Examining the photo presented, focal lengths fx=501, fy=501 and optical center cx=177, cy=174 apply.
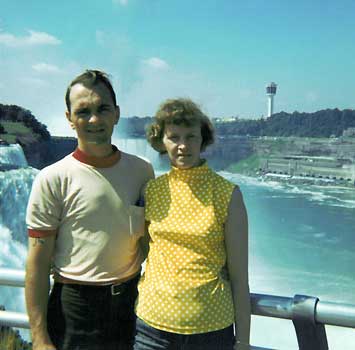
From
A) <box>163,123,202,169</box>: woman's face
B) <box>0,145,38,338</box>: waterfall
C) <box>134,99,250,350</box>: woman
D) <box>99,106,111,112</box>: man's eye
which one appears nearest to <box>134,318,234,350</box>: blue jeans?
<box>134,99,250,350</box>: woman

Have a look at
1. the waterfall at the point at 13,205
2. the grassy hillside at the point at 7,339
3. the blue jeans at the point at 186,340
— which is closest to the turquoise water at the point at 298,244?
the waterfall at the point at 13,205

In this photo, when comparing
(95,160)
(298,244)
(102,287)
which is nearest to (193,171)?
(95,160)

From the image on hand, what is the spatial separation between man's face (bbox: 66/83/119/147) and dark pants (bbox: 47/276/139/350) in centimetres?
32

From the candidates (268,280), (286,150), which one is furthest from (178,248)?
(286,150)

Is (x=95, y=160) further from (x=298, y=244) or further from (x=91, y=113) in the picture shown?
(x=298, y=244)

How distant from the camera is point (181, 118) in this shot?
3.34ft

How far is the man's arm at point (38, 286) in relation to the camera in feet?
3.44

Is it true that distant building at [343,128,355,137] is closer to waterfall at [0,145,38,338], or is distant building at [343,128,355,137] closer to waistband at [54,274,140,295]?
waterfall at [0,145,38,338]

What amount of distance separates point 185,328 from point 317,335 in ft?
0.90

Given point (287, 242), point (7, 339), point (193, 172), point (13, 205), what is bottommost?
point (287, 242)

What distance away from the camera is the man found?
1.05m

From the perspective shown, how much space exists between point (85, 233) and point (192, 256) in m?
0.24

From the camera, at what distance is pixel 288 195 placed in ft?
141

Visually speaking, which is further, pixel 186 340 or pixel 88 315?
pixel 88 315
